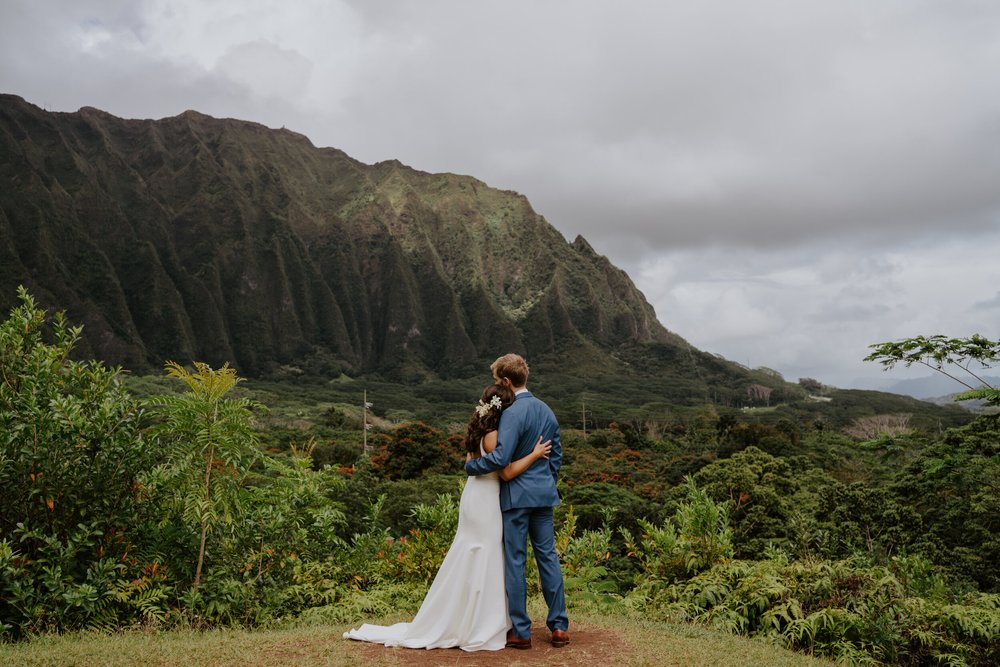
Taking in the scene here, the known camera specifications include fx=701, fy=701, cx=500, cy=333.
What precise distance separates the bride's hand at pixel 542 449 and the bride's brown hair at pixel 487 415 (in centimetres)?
33

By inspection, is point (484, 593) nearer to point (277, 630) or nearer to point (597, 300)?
point (277, 630)

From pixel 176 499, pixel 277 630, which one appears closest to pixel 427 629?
pixel 277 630

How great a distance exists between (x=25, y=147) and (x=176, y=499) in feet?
527

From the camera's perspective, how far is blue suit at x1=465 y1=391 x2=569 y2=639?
16.7 ft

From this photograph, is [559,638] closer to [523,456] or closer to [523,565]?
[523,565]

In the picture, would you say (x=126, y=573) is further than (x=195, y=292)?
No

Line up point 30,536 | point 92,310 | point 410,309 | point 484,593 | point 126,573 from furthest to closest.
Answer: point 410,309 < point 92,310 < point 126,573 < point 30,536 < point 484,593

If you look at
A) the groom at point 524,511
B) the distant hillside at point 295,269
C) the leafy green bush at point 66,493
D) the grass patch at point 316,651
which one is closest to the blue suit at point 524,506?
the groom at point 524,511

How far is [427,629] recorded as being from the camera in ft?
17.0

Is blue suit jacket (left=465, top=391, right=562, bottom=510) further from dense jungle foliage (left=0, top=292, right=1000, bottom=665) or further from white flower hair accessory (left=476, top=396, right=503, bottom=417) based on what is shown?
dense jungle foliage (left=0, top=292, right=1000, bottom=665)

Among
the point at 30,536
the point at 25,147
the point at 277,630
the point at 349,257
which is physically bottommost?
the point at 277,630

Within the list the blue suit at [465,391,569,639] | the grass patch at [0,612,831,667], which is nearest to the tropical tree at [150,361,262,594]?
the grass patch at [0,612,831,667]

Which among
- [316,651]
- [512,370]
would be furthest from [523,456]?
[316,651]

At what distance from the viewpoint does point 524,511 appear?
516cm
